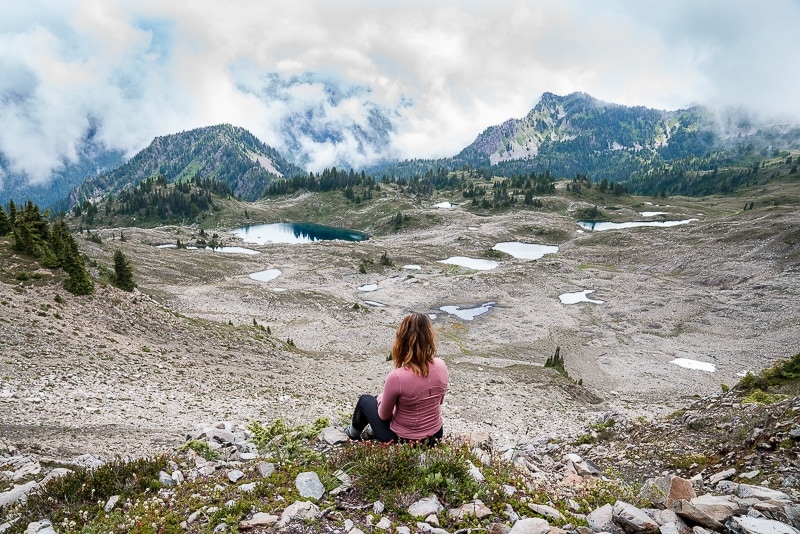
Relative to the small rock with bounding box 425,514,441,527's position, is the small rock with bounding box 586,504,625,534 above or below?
below

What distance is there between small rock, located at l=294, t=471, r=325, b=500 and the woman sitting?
1696mm

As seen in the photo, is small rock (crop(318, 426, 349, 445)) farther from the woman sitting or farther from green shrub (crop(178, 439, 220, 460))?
green shrub (crop(178, 439, 220, 460))

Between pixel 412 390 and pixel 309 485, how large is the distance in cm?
245

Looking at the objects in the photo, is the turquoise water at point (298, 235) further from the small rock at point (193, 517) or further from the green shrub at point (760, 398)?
the small rock at point (193, 517)

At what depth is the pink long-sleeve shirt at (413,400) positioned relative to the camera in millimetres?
8195

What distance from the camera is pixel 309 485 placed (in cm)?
730

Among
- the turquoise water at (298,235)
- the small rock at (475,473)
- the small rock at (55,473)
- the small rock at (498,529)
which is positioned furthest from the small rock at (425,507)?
the turquoise water at (298,235)

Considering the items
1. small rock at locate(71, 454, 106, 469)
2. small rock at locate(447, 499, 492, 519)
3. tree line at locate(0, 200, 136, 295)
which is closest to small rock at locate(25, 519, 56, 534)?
small rock at locate(71, 454, 106, 469)

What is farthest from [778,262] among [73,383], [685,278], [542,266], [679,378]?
[73,383]

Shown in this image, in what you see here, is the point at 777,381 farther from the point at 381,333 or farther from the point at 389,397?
the point at 381,333

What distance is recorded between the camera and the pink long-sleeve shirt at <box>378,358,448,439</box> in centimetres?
820

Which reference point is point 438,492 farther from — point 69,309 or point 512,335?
point 512,335

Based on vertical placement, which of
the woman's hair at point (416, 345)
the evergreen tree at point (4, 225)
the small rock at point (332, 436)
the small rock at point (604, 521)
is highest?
the evergreen tree at point (4, 225)

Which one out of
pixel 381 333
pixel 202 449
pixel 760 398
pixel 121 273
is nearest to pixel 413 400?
pixel 202 449
